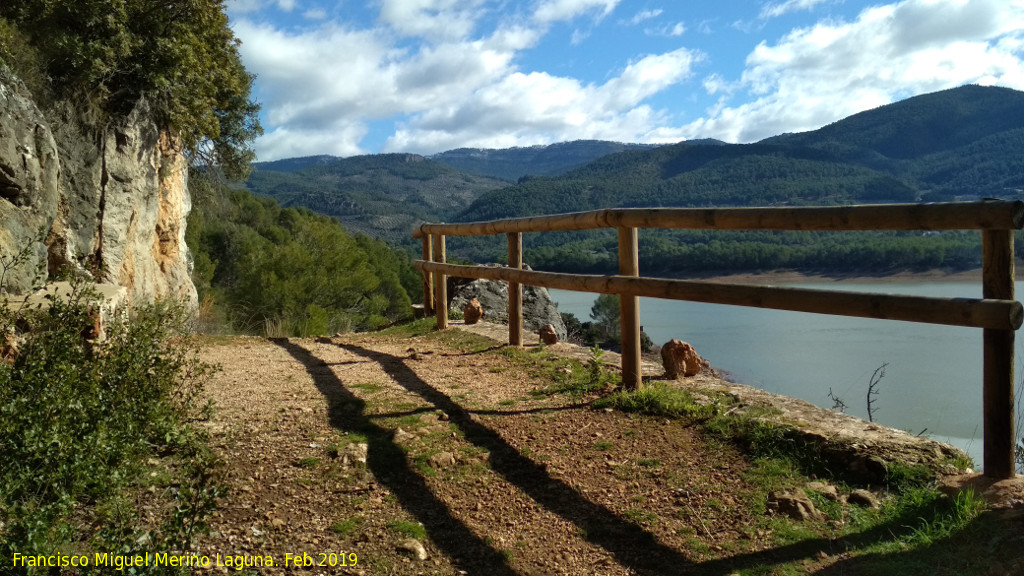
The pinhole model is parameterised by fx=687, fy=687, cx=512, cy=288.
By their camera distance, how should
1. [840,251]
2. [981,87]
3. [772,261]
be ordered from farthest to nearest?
1. [981,87]
2. [840,251]
3. [772,261]

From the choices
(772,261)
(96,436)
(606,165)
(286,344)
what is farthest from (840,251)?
(606,165)

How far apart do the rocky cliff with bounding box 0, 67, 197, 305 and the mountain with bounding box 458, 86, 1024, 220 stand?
139 feet

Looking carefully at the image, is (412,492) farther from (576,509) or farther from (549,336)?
(549,336)

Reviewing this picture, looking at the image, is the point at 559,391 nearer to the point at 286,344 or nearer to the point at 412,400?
the point at 412,400

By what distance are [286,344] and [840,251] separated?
17.7m

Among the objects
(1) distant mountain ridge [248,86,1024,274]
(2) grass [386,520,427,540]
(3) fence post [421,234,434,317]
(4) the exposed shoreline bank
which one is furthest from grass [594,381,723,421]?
(1) distant mountain ridge [248,86,1024,274]

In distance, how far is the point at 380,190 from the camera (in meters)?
105

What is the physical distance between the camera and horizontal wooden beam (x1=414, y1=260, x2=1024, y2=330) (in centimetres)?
283

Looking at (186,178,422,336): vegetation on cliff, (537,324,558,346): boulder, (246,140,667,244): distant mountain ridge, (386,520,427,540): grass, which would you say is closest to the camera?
(386,520,427,540): grass

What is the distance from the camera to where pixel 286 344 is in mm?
7520

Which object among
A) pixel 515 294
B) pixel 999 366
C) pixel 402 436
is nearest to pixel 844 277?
pixel 515 294

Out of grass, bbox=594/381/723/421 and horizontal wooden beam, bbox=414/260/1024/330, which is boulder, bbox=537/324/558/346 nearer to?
horizontal wooden beam, bbox=414/260/1024/330

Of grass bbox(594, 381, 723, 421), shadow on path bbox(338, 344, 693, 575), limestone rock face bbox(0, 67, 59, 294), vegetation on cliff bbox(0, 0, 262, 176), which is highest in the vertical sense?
vegetation on cliff bbox(0, 0, 262, 176)

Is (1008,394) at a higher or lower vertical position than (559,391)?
higher
